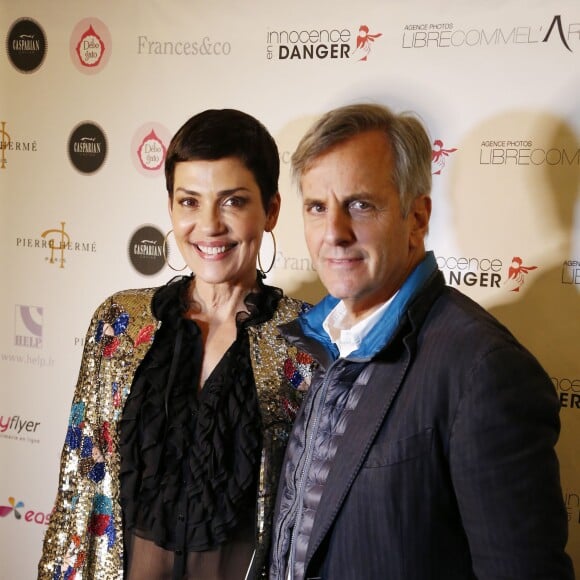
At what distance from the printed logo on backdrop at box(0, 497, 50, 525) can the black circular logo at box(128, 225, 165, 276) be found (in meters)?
1.28

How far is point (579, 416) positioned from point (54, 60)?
2.54m

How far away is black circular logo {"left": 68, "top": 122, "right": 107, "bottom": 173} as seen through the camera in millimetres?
2975

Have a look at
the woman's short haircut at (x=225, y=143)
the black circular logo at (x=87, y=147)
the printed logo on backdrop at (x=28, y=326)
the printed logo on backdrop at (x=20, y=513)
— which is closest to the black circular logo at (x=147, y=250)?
the black circular logo at (x=87, y=147)

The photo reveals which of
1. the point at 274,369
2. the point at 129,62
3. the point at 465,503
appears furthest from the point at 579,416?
the point at 129,62

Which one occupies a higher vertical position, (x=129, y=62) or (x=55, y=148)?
(x=129, y=62)

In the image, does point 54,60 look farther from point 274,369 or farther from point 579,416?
point 579,416

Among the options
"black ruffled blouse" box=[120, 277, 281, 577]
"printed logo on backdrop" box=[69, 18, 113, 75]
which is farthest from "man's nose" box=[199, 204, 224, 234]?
"printed logo on backdrop" box=[69, 18, 113, 75]

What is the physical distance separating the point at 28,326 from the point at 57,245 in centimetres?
42

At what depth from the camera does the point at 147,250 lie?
291cm

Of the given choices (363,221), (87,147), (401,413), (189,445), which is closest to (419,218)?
(363,221)

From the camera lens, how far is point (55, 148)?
309 cm

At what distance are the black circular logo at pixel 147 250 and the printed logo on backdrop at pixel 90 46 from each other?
723 millimetres

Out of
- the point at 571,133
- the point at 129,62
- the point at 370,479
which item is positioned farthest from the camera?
the point at 129,62

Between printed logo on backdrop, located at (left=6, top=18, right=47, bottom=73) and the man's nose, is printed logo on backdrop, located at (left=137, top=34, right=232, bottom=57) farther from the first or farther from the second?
the man's nose
